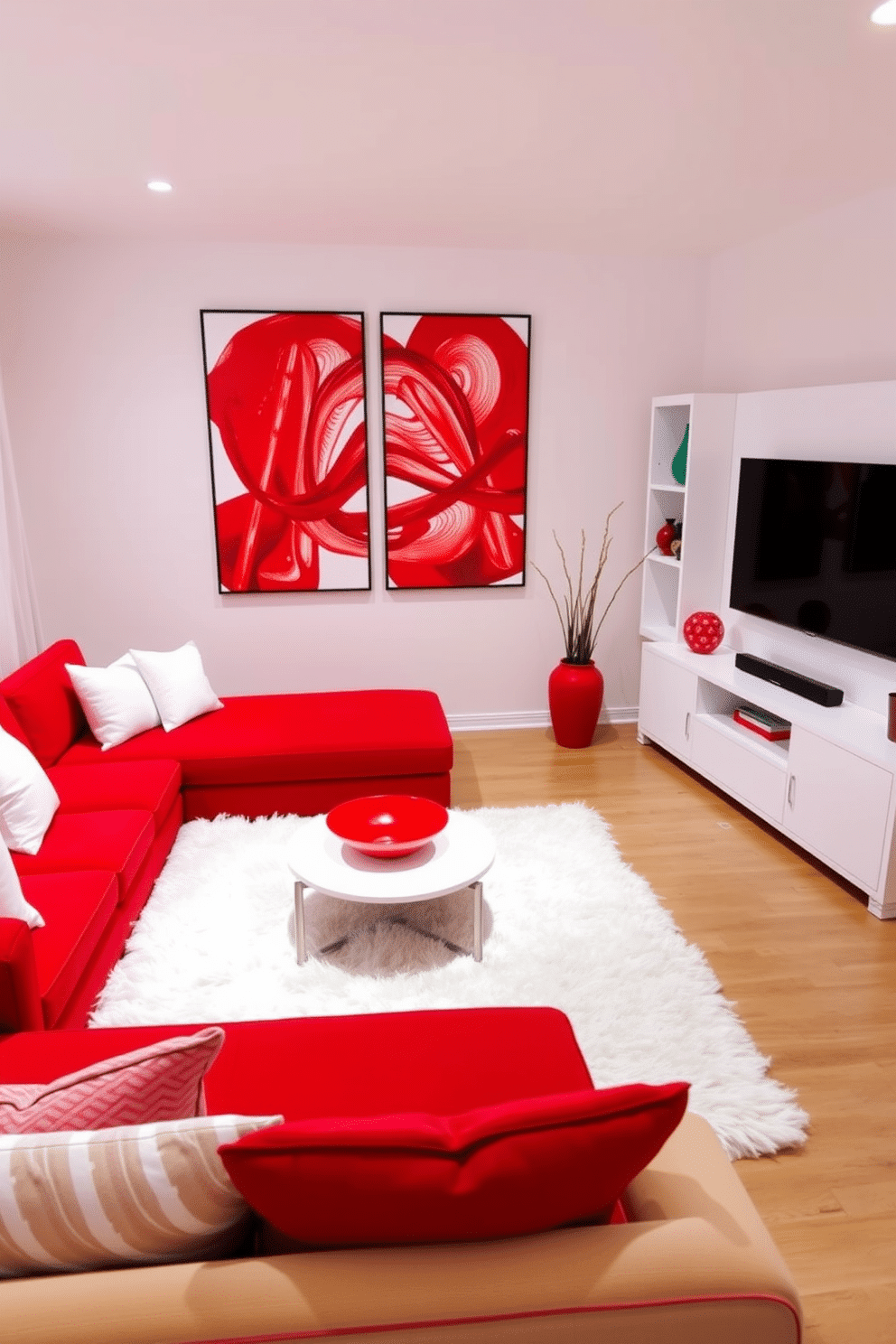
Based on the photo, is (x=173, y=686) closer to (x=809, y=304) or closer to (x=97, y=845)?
(x=97, y=845)

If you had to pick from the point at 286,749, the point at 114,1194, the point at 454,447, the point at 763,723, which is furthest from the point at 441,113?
the point at 114,1194

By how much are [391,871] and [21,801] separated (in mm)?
1145

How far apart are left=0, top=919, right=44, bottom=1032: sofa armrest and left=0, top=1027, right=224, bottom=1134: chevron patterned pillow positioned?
0.72 m

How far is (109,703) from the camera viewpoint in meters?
3.62

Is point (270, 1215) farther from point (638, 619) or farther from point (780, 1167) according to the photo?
point (638, 619)

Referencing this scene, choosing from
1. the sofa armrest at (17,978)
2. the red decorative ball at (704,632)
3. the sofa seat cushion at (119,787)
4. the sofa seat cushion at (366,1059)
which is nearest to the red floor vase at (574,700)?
the red decorative ball at (704,632)

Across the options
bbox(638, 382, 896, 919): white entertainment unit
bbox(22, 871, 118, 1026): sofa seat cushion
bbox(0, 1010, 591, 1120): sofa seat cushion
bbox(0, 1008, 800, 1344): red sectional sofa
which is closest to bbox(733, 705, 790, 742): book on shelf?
bbox(638, 382, 896, 919): white entertainment unit

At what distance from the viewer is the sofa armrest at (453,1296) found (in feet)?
3.25

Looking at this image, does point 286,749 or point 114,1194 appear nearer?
point 114,1194

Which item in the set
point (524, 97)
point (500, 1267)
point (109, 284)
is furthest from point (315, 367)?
point (500, 1267)

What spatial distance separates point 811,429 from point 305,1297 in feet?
12.2

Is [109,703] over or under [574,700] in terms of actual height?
over

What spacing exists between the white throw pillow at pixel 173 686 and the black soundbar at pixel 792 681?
248cm

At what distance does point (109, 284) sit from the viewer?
14.4 ft
